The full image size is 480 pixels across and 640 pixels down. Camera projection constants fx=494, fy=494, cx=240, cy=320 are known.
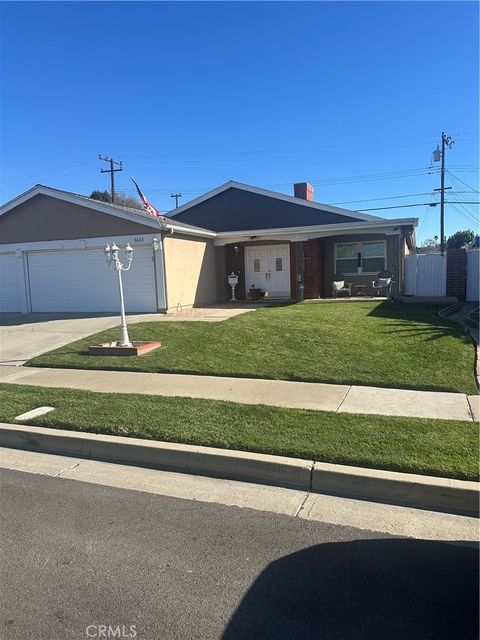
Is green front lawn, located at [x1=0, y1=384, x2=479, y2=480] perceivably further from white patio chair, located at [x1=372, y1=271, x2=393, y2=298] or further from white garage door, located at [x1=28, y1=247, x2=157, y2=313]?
white patio chair, located at [x1=372, y1=271, x2=393, y2=298]

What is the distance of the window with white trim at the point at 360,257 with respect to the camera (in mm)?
19125

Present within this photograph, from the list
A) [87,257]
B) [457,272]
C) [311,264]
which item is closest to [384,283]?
[457,272]

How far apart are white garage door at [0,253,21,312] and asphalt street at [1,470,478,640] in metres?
16.0

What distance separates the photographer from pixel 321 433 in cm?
514

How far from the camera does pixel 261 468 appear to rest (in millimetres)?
4551

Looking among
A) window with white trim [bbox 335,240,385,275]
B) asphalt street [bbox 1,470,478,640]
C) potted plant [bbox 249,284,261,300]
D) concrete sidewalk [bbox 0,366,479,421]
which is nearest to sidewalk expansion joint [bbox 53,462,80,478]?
asphalt street [bbox 1,470,478,640]

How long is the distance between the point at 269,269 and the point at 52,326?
919 centimetres

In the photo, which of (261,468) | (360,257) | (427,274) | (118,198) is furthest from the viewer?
(118,198)

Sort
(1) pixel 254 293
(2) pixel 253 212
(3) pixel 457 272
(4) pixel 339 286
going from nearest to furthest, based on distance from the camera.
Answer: (3) pixel 457 272, (4) pixel 339 286, (1) pixel 254 293, (2) pixel 253 212

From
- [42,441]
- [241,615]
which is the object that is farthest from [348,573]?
[42,441]

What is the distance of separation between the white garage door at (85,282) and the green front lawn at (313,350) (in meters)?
3.74

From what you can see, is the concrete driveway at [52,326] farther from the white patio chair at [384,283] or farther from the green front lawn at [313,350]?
the white patio chair at [384,283]

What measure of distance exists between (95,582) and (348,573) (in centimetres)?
157

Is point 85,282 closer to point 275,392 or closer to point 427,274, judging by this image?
point 427,274
